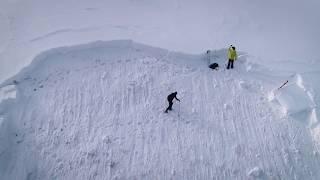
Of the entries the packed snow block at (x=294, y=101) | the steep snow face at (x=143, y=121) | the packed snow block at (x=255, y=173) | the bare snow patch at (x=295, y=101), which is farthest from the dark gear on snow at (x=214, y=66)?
the packed snow block at (x=255, y=173)

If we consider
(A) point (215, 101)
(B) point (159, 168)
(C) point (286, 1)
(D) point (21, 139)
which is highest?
(C) point (286, 1)

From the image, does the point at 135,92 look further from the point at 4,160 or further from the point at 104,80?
the point at 4,160

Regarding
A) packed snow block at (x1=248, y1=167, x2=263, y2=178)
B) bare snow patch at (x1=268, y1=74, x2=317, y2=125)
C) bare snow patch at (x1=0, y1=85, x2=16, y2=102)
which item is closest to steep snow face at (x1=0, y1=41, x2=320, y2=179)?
packed snow block at (x1=248, y1=167, x2=263, y2=178)

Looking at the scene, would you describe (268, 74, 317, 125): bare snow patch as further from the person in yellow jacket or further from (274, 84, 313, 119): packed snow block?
the person in yellow jacket

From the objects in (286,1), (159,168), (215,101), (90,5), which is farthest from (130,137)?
(286,1)

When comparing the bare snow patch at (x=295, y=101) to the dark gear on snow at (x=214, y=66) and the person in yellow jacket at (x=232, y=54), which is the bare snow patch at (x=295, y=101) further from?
the dark gear on snow at (x=214, y=66)

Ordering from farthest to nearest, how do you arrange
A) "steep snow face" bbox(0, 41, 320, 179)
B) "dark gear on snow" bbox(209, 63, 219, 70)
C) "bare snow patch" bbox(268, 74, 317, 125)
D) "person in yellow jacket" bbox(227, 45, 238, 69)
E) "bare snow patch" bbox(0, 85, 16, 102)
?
"dark gear on snow" bbox(209, 63, 219, 70) < "person in yellow jacket" bbox(227, 45, 238, 69) < "bare snow patch" bbox(268, 74, 317, 125) < "bare snow patch" bbox(0, 85, 16, 102) < "steep snow face" bbox(0, 41, 320, 179)

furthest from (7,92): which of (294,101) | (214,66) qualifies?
(294,101)
